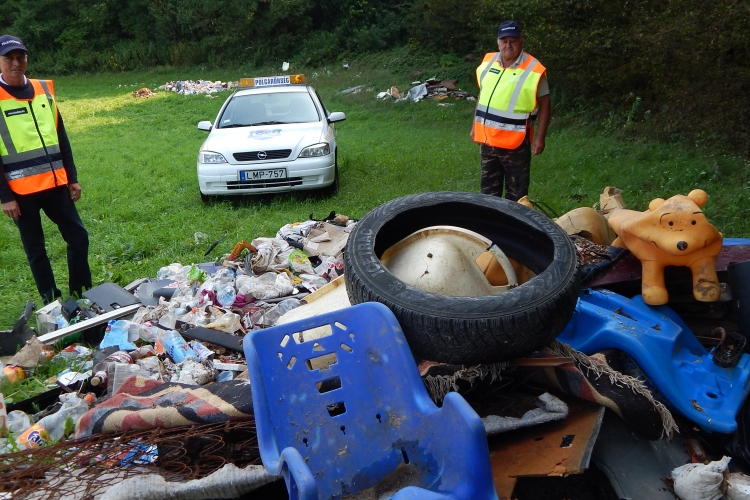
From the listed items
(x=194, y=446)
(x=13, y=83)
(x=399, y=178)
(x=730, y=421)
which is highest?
(x=13, y=83)

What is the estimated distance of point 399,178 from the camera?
9047 millimetres

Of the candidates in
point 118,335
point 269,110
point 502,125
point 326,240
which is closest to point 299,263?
point 326,240

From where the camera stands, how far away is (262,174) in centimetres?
768

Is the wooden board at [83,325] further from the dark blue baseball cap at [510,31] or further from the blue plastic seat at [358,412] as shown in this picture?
the dark blue baseball cap at [510,31]

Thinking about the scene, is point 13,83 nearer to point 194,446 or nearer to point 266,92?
point 194,446

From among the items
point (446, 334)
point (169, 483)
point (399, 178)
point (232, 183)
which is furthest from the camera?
point (399, 178)

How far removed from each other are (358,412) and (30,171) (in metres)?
3.50

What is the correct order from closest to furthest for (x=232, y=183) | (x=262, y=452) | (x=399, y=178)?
(x=262, y=452) → (x=232, y=183) → (x=399, y=178)

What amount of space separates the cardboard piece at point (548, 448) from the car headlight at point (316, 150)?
5549mm

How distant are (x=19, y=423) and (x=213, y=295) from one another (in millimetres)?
1583

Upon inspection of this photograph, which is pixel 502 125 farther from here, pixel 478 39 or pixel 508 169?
pixel 478 39

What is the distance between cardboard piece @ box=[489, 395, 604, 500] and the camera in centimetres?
252

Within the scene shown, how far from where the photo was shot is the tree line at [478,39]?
8.40m

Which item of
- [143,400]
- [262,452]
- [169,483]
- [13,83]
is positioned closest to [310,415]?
[262,452]
